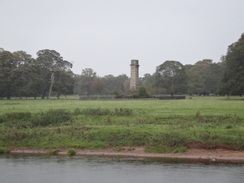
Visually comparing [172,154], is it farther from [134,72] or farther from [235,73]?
[134,72]

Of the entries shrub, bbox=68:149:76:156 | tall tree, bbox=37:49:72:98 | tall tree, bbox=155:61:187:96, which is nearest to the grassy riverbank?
shrub, bbox=68:149:76:156

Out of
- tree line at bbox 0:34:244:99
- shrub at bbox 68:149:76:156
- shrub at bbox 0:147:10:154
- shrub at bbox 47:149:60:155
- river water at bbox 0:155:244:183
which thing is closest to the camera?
river water at bbox 0:155:244:183

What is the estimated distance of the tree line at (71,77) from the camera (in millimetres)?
82750

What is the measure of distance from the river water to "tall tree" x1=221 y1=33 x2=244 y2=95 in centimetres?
5762

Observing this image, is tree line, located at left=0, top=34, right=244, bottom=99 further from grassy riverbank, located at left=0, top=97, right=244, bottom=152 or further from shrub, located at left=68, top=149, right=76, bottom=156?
shrub, located at left=68, top=149, right=76, bottom=156

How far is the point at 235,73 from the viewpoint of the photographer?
82.1 meters

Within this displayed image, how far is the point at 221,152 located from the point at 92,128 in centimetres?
1081

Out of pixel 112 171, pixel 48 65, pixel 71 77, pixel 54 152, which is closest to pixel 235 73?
pixel 71 77

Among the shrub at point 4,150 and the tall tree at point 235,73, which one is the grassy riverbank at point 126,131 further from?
the tall tree at point 235,73

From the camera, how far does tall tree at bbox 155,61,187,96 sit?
12094 cm

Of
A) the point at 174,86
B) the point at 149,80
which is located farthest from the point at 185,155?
the point at 149,80

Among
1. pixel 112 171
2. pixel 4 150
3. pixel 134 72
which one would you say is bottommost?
pixel 112 171

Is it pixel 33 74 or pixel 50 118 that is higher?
pixel 33 74

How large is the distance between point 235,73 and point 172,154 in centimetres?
5884
